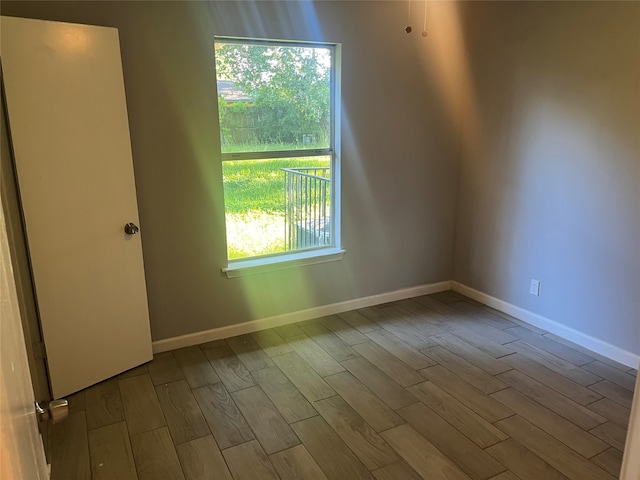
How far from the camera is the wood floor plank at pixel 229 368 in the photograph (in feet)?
9.21

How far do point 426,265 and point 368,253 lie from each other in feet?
2.09

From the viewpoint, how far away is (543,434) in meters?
2.35

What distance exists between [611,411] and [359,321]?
1722mm

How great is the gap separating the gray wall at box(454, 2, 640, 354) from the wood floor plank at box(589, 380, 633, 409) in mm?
353

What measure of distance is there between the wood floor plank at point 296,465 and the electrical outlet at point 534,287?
219 centimetres

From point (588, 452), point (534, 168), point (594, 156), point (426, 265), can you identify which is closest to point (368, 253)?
point (426, 265)

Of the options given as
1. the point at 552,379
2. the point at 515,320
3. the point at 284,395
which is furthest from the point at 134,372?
the point at 515,320

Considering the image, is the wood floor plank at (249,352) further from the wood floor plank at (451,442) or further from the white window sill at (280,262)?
the wood floor plank at (451,442)

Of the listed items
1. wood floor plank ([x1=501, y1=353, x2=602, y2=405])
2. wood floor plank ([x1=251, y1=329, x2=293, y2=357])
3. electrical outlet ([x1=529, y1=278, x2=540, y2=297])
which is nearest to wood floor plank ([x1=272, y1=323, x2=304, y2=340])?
wood floor plank ([x1=251, y1=329, x2=293, y2=357])

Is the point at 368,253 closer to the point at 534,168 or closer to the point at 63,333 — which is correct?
the point at 534,168

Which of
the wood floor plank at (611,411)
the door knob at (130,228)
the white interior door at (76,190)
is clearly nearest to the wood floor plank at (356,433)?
the wood floor plank at (611,411)

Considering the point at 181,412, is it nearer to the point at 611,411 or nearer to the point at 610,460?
the point at 610,460

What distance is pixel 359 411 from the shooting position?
2.54 m

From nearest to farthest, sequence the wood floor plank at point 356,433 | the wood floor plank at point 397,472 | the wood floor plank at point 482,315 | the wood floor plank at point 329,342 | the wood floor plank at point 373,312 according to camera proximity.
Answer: the wood floor plank at point 397,472 → the wood floor plank at point 356,433 → the wood floor plank at point 329,342 → the wood floor plank at point 482,315 → the wood floor plank at point 373,312
